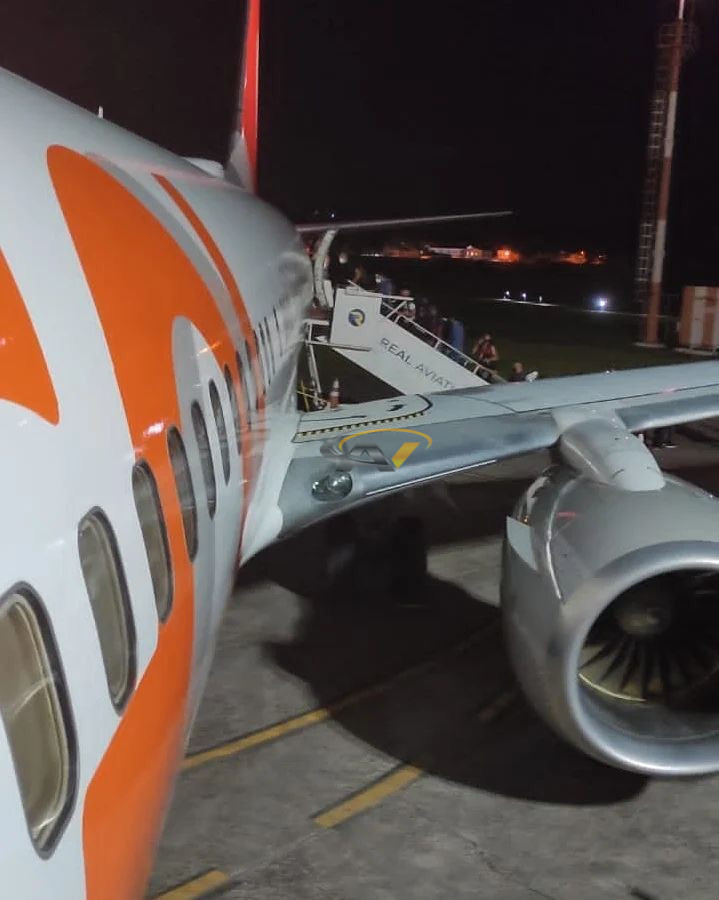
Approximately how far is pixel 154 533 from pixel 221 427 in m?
1.65

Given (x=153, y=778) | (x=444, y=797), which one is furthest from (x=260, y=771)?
(x=153, y=778)

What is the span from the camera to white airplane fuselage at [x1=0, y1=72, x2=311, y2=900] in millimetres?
2189

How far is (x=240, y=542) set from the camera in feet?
18.3

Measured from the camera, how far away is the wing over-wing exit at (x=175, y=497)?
225cm

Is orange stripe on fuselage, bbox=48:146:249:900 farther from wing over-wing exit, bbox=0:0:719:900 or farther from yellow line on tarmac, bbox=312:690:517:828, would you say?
yellow line on tarmac, bbox=312:690:517:828

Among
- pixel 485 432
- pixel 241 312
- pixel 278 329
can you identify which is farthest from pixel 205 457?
pixel 278 329

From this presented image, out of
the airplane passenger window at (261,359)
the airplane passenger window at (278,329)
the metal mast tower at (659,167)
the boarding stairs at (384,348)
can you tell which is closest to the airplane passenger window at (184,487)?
the airplane passenger window at (261,359)

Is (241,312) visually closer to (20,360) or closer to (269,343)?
(269,343)

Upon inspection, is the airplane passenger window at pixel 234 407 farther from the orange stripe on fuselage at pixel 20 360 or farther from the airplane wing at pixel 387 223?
the airplane wing at pixel 387 223

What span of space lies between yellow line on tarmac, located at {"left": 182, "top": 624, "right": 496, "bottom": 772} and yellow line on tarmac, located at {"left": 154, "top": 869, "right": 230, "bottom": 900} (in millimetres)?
833

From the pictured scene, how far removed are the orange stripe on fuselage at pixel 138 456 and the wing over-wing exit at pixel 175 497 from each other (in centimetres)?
1

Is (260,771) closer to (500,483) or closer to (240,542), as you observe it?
(240,542)

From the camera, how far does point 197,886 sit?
4941mm

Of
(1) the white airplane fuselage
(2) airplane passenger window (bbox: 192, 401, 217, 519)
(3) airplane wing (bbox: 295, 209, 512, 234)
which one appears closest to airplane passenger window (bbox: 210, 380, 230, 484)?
(1) the white airplane fuselage
